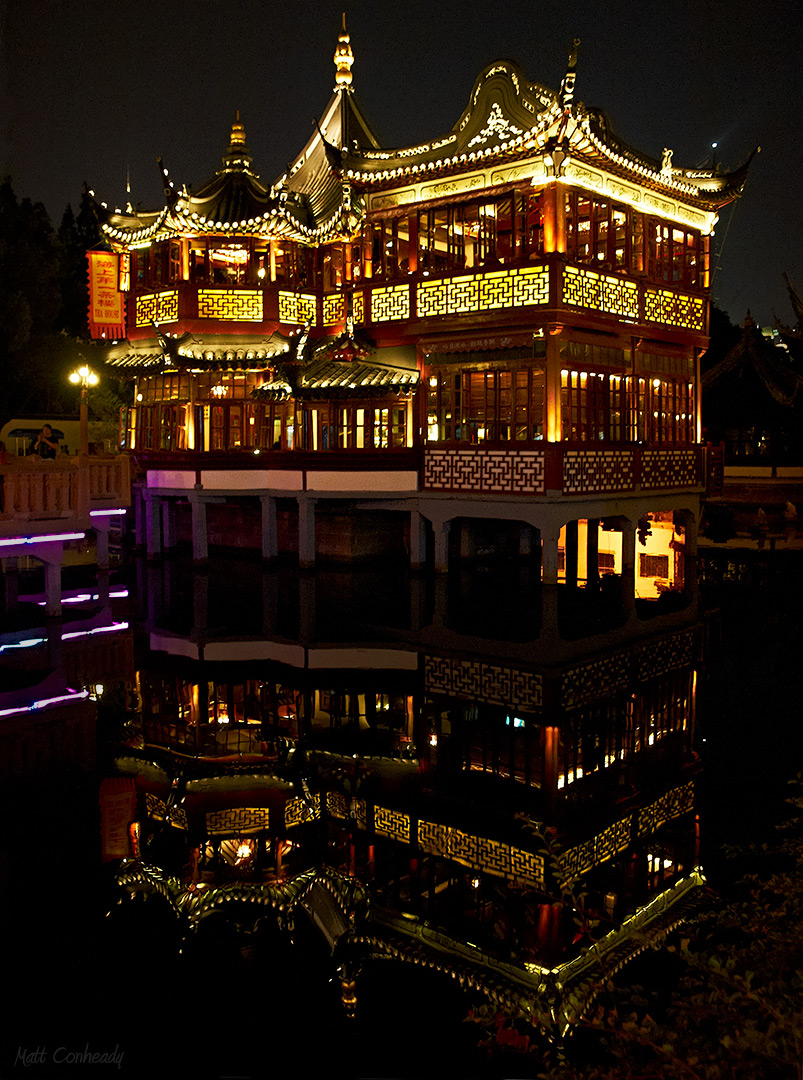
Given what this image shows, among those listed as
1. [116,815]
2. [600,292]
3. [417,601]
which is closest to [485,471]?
[417,601]

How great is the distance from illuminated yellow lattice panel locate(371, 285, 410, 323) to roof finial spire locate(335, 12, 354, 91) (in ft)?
30.0

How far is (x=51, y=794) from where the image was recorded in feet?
25.2

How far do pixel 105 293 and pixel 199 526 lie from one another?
6.67m

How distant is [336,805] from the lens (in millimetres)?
7379

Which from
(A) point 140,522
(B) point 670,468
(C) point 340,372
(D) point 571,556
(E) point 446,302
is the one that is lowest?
(D) point 571,556

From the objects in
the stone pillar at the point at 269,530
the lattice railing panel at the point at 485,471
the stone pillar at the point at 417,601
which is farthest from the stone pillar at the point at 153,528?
the lattice railing panel at the point at 485,471

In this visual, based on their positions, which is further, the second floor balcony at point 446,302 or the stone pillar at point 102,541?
the stone pillar at point 102,541

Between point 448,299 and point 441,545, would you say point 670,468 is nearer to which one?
point 441,545

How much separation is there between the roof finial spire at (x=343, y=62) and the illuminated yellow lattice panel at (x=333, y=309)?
6518 mm

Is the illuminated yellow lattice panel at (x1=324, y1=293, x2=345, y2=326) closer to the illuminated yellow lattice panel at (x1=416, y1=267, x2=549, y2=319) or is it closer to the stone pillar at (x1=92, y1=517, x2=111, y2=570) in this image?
the illuminated yellow lattice panel at (x1=416, y1=267, x2=549, y2=319)

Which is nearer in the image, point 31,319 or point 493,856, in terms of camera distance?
point 493,856

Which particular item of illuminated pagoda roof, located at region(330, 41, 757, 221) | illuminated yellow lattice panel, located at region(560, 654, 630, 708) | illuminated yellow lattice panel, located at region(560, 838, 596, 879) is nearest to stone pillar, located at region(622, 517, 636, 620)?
illuminated yellow lattice panel, located at region(560, 654, 630, 708)

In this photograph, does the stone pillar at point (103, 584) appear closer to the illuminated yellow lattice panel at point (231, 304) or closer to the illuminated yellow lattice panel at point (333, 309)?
the illuminated yellow lattice panel at point (231, 304)

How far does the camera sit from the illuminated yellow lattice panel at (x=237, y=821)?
275 inches
